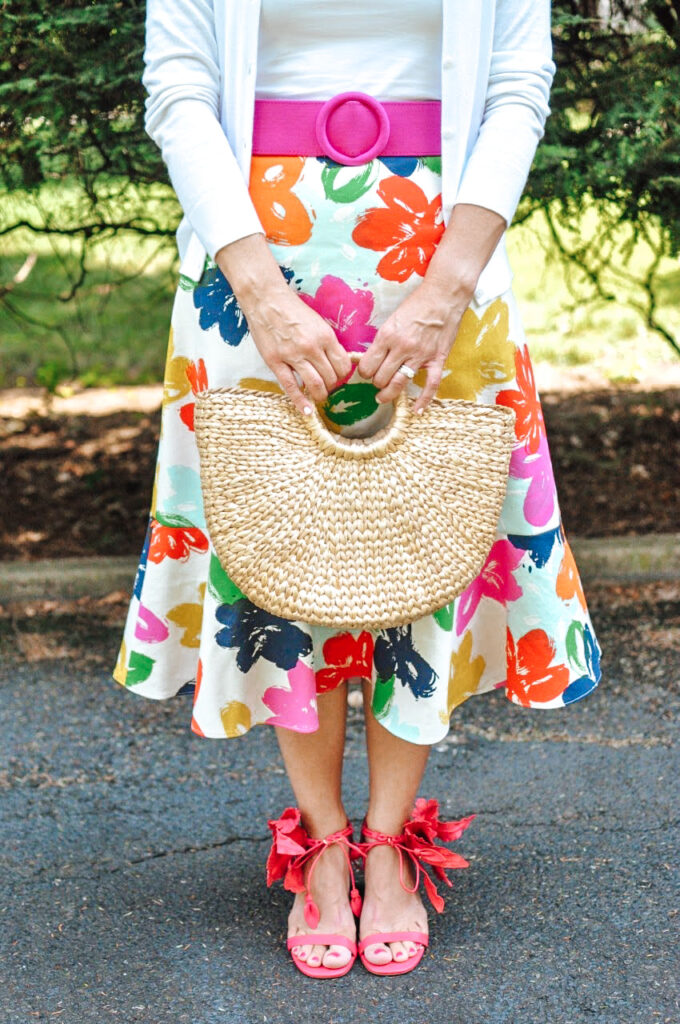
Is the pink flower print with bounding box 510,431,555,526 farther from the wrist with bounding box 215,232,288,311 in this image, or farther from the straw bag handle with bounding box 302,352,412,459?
the wrist with bounding box 215,232,288,311

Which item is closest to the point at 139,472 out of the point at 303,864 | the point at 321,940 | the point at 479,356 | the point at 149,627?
the point at 149,627

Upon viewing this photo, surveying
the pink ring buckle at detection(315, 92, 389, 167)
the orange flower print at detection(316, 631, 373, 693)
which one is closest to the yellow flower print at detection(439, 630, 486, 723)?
the orange flower print at detection(316, 631, 373, 693)

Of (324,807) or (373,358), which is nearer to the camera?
(373,358)

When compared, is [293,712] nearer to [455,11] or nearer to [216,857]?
[216,857]

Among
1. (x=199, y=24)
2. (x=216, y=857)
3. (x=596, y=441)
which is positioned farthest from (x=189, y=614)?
(x=596, y=441)

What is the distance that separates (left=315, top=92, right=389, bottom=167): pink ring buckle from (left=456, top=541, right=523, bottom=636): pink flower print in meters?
0.66

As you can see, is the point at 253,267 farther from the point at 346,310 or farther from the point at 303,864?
the point at 303,864

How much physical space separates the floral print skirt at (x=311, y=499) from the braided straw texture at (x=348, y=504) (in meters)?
0.12

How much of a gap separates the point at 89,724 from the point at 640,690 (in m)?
1.41

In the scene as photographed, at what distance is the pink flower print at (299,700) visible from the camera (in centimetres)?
182

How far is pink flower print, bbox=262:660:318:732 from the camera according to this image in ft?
5.97

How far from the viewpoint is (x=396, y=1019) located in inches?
71.2

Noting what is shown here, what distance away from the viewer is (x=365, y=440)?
167 centimetres

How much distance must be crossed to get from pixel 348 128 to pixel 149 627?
896mm
